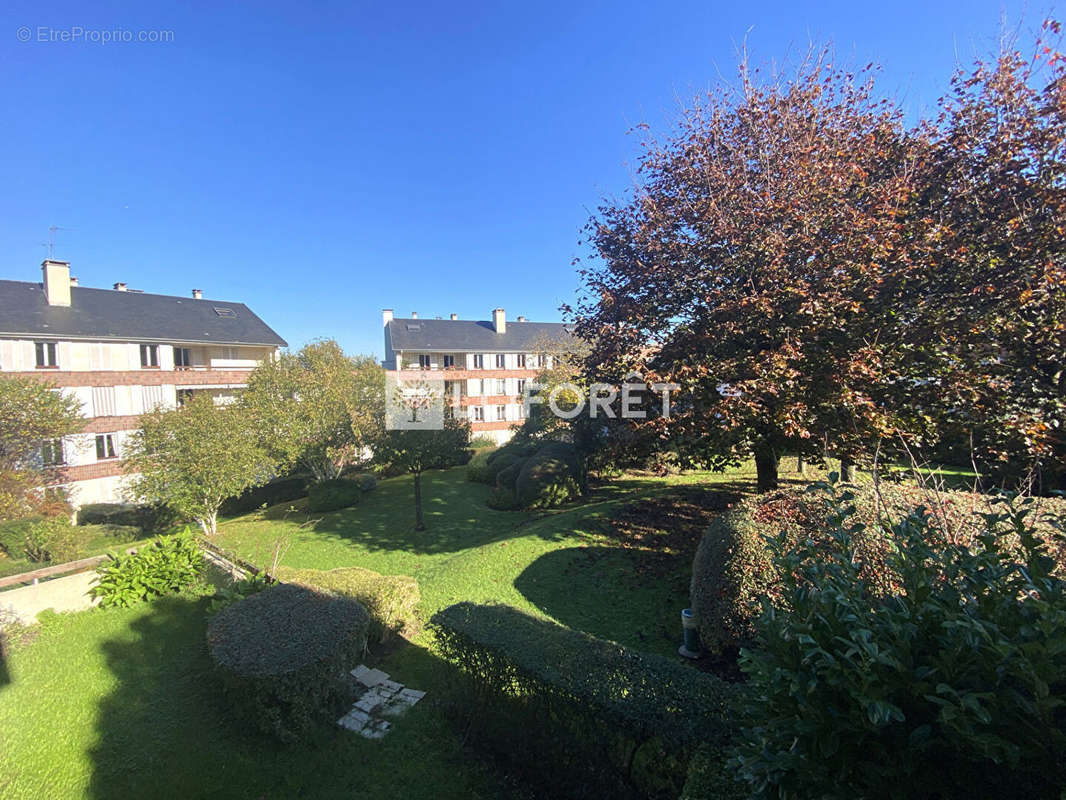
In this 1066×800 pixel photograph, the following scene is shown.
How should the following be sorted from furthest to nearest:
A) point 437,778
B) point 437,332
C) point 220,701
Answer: point 437,332 < point 220,701 < point 437,778

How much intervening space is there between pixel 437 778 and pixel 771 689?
340cm

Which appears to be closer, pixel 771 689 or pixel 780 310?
pixel 771 689

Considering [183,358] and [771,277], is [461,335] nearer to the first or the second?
[183,358]

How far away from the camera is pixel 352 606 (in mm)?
5016

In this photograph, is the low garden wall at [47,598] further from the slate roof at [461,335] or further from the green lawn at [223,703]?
the slate roof at [461,335]

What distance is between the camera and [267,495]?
2208 centimetres

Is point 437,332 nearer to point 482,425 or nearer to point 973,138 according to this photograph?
point 482,425

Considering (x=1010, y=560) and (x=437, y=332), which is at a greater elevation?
(x=437, y=332)

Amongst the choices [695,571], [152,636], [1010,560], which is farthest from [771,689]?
[152,636]

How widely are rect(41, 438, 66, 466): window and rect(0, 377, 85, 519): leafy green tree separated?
1.04m

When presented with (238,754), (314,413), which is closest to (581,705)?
(238,754)

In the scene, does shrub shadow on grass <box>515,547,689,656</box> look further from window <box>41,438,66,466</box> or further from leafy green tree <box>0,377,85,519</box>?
window <box>41,438,66,466</box>

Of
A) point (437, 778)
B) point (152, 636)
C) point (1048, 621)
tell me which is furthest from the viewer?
point (152, 636)

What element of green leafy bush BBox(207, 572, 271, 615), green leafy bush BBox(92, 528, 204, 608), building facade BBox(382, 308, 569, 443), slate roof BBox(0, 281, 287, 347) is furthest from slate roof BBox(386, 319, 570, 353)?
green leafy bush BBox(207, 572, 271, 615)
